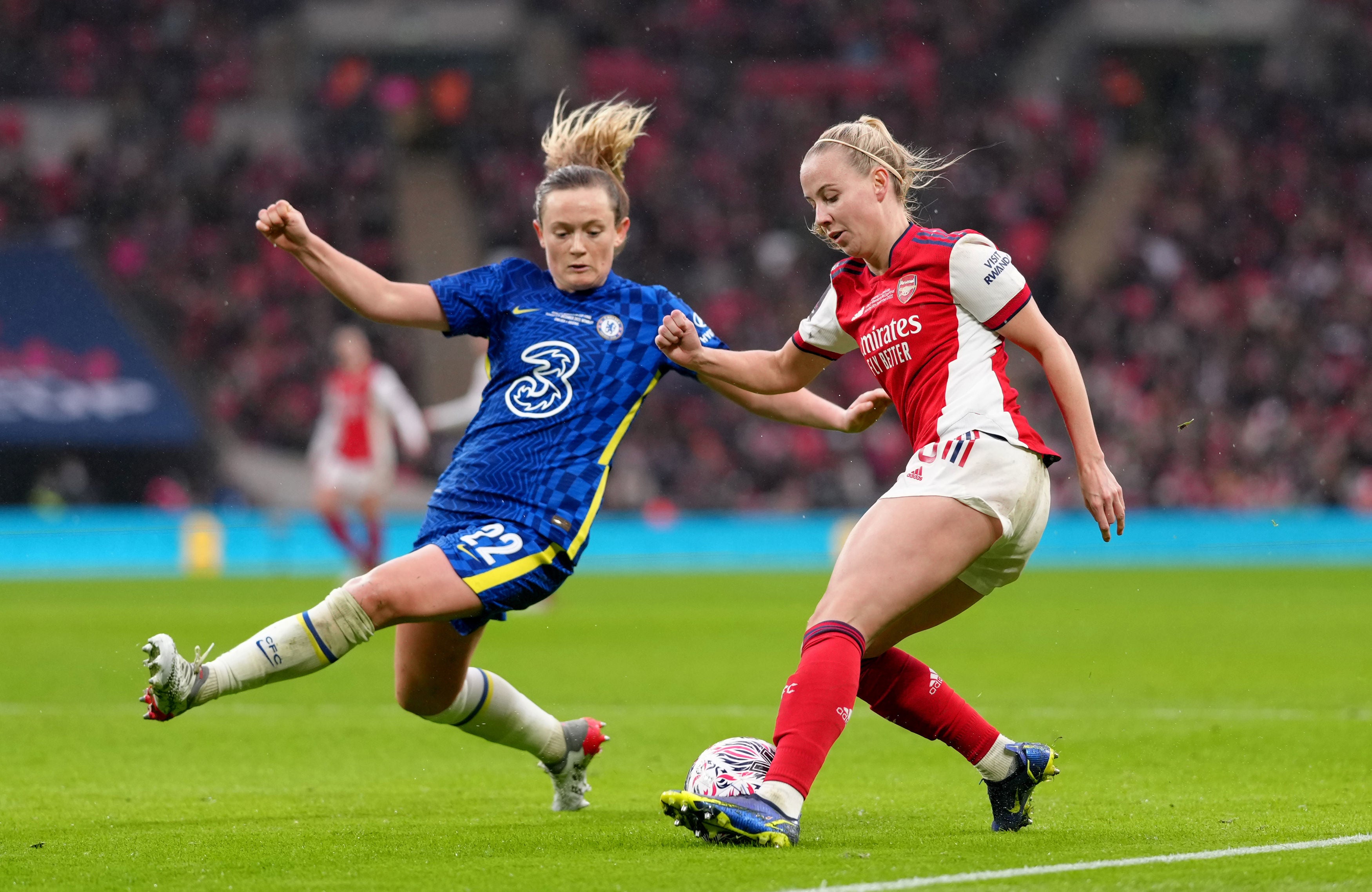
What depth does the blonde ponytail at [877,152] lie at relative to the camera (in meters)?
4.65

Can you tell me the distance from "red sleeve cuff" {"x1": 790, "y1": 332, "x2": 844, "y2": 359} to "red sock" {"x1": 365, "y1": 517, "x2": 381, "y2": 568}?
10659mm

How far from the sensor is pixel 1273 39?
3102 cm

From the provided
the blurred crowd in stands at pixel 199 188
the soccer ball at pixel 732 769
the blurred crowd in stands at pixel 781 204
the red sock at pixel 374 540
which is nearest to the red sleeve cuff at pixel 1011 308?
the soccer ball at pixel 732 769

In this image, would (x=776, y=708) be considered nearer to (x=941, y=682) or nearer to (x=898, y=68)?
(x=941, y=682)

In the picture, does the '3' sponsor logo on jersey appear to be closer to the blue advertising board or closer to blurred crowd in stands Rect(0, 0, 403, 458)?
the blue advertising board

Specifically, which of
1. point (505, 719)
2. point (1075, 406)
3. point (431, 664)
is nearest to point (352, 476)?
point (505, 719)

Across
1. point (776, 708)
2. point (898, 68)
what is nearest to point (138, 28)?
point (898, 68)

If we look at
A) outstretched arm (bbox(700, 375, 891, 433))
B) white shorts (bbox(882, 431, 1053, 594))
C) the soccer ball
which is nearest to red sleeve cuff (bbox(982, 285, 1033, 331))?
white shorts (bbox(882, 431, 1053, 594))

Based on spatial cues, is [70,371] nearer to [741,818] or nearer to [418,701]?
[418,701]

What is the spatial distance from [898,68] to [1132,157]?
4.52 metres

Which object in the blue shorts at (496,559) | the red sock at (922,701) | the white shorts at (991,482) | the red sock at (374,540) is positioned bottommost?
the red sock at (922,701)

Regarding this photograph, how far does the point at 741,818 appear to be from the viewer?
425 cm

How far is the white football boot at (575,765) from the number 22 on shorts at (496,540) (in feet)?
3.43

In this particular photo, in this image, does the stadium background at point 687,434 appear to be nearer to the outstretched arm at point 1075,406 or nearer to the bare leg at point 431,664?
the bare leg at point 431,664
